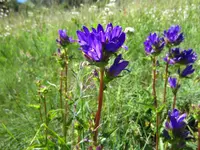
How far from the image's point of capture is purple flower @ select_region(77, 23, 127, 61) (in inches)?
29.3

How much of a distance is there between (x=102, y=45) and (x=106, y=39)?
2 cm

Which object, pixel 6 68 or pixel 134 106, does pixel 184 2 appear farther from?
pixel 134 106

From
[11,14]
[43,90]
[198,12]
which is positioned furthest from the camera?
[11,14]

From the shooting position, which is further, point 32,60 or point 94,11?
point 94,11

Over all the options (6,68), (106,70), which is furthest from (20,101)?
(106,70)

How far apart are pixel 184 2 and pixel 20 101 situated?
11.7 ft

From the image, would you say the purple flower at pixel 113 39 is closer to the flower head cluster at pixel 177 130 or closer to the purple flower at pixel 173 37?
the flower head cluster at pixel 177 130

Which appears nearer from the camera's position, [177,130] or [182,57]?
[177,130]

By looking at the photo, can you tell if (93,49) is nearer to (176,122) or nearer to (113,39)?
(113,39)

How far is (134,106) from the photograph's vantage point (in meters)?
1.51

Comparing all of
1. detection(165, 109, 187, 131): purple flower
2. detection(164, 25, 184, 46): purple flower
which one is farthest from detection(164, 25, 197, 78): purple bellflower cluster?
detection(165, 109, 187, 131): purple flower

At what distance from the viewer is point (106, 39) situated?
2.49 feet

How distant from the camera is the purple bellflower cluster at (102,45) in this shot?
0.74 meters

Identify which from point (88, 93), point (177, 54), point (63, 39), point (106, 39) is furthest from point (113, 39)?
point (88, 93)
